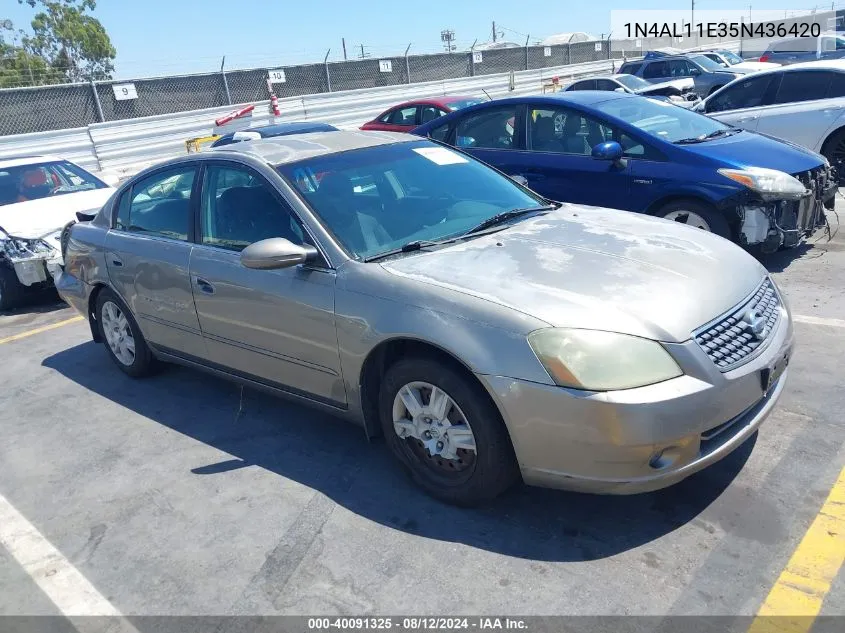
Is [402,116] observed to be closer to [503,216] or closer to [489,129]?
[489,129]

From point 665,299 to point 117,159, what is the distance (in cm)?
1649

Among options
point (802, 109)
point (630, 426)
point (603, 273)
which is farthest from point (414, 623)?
point (802, 109)

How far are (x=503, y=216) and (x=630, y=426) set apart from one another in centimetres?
166

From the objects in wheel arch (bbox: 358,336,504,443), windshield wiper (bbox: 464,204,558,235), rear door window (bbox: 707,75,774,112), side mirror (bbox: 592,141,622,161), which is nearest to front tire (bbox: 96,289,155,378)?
wheel arch (bbox: 358,336,504,443)

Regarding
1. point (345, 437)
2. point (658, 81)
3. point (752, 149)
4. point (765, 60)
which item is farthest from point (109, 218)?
point (765, 60)

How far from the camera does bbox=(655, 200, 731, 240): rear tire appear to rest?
19.5ft

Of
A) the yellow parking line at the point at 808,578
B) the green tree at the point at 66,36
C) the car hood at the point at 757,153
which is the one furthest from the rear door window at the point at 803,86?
the green tree at the point at 66,36

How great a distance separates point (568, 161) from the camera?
6.58 m

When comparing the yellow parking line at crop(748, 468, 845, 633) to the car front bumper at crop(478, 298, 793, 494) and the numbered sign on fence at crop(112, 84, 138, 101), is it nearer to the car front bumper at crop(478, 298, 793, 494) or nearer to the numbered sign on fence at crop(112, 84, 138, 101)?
the car front bumper at crop(478, 298, 793, 494)

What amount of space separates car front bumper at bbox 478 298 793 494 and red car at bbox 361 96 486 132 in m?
10.2

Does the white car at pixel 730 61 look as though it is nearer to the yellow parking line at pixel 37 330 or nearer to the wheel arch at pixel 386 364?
the yellow parking line at pixel 37 330

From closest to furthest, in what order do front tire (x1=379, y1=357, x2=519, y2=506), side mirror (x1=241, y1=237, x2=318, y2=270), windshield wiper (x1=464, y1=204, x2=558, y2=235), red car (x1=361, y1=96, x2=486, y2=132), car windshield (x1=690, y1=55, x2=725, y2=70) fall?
front tire (x1=379, y1=357, x2=519, y2=506) → side mirror (x1=241, y1=237, x2=318, y2=270) → windshield wiper (x1=464, y1=204, x2=558, y2=235) → red car (x1=361, y1=96, x2=486, y2=132) → car windshield (x1=690, y1=55, x2=725, y2=70)

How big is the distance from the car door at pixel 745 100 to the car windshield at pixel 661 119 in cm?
277

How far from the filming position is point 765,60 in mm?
22844
